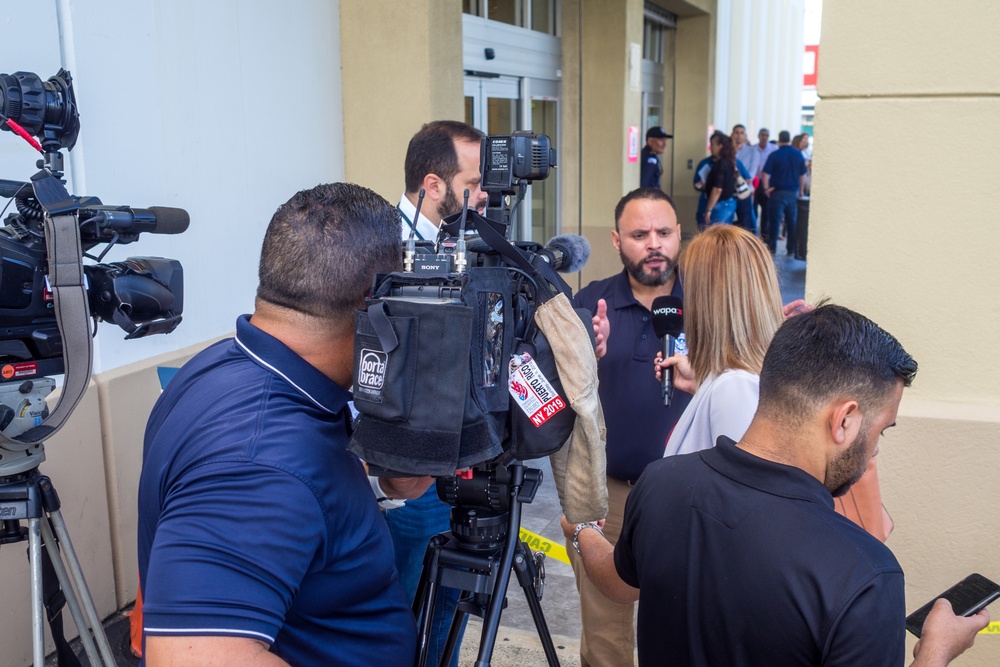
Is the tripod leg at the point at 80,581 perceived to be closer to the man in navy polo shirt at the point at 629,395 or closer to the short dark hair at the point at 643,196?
the man in navy polo shirt at the point at 629,395

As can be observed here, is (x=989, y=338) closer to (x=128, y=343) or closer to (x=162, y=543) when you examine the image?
(x=162, y=543)

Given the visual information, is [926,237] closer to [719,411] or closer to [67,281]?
[719,411]

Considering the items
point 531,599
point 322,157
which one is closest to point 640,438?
point 531,599

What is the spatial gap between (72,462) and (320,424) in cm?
224

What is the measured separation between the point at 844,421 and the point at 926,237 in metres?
1.64

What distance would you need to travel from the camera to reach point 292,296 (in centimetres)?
146

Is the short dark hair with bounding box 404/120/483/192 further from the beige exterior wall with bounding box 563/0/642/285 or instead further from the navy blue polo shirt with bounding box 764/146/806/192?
the navy blue polo shirt with bounding box 764/146/806/192

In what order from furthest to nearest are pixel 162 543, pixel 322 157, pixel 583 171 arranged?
pixel 583 171 < pixel 322 157 < pixel 162 543

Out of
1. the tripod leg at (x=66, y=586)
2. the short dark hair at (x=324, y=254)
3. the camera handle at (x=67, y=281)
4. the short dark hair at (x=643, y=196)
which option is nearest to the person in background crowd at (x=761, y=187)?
the short dark hair at (x=643, y=196)

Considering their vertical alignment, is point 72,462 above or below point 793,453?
below

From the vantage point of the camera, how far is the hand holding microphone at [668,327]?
2.48 m

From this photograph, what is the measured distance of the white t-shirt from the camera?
79.9 inches

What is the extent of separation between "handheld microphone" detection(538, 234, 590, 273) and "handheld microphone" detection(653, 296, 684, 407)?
0.52 m

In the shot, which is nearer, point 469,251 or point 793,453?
point 793,453
